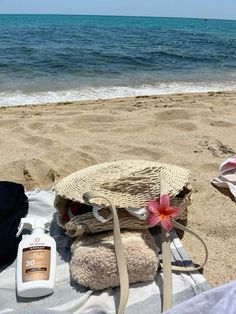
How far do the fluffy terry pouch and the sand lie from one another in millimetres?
376

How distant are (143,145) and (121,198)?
1.52 m

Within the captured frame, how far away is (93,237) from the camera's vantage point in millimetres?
1771

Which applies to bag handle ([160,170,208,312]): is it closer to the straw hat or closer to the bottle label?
the straw hat

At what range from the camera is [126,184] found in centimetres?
189

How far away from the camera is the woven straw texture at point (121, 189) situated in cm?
180

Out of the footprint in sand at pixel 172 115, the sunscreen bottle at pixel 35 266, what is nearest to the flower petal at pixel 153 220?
the sunscreen bottle at pixel 35 266

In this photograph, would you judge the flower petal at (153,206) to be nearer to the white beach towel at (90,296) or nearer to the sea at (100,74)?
the white beach towel at (90,296)

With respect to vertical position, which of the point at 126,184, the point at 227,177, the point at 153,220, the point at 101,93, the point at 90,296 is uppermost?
the point at 126,184

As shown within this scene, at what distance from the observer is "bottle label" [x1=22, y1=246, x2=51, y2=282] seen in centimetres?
161

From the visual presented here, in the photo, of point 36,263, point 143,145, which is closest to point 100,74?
point 143,145

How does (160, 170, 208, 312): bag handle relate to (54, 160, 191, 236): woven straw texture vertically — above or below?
below

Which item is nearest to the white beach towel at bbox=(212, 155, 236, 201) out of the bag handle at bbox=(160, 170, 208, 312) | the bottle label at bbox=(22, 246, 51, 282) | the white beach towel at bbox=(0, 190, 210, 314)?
the bag handle at bbox=(160, 170, 208, 312)

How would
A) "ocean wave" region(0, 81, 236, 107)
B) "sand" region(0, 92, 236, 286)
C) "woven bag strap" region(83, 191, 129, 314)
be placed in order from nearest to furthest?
"woven bag strap" region(83, 191, 129, 314), "sand" region(0, 92, 236, 286), "ocean wave" region(0, 81, 236, 107)

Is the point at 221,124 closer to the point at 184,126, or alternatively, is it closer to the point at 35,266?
the point at 184,126
